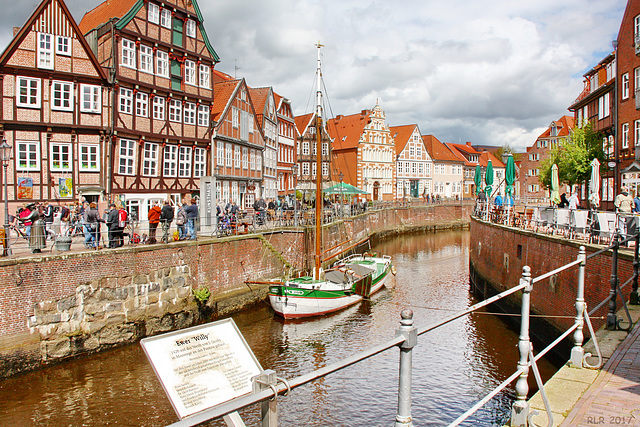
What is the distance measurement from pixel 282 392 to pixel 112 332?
49.1 ft

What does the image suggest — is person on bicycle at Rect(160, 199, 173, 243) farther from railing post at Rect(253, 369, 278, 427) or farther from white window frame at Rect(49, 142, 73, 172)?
railing post at Rect(253, 369, 278, 427)

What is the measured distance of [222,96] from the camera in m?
33.2

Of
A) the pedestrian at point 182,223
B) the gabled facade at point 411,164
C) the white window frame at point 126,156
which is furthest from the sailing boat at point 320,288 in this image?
the gabled facade at point 411,164

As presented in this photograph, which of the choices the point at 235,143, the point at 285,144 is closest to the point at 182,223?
the point at 235,143

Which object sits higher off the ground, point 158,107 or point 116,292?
point 158,107

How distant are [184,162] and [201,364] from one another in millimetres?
26829

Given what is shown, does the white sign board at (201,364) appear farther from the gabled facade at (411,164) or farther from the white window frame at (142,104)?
the gabled facade at (411,164)

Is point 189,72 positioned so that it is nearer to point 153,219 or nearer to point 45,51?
point 45,51

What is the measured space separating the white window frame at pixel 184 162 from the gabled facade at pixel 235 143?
2296 mm

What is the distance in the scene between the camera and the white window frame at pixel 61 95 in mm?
22141

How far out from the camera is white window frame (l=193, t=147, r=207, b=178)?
2942 cm

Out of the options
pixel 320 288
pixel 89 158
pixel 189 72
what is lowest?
pixel 320 288

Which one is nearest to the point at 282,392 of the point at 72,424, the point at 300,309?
the point at 72,424

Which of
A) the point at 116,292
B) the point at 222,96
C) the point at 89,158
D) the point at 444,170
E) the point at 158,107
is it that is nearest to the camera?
the point at 116,292
